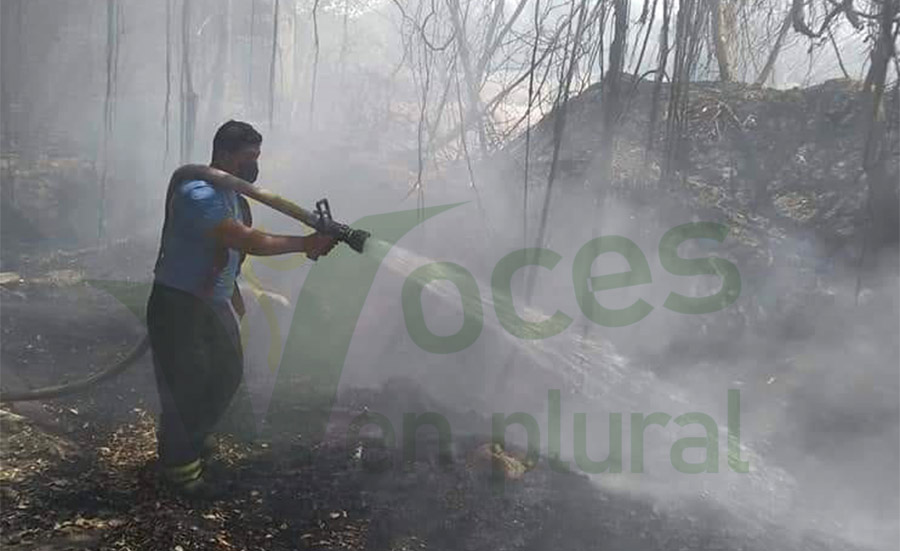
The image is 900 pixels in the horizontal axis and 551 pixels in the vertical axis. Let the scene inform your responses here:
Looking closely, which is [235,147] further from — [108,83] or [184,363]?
[108,83]

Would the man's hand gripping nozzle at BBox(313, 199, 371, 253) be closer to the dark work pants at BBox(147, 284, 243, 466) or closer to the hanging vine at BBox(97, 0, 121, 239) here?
the dark work pants at BBox(147, 284, 243, 466)

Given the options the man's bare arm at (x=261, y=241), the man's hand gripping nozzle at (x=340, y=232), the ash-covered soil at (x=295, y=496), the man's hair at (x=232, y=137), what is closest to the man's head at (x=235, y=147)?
the man's hair at (x=232, y=137)

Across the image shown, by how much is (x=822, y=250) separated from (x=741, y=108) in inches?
102

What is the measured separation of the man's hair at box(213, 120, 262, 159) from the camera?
318cm

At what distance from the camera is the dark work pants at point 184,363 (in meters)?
3.19

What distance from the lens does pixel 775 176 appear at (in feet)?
27.0

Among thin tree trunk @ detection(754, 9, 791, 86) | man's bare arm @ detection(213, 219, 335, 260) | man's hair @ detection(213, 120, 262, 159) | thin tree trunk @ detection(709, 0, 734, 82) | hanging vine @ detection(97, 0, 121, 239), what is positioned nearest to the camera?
man's bare arm @ detection(213, 219, 335, 260)

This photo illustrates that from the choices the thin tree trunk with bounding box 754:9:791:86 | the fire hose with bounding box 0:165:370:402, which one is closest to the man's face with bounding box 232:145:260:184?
the fire hose with bounding box 0:165:370:402

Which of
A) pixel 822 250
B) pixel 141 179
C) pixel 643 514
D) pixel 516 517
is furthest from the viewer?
pixel 141 179

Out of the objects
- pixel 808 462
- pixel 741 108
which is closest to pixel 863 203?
pixel 741 108

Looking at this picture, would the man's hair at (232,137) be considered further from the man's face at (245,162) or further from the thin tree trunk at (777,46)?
the thin tree trunk at (777,46)

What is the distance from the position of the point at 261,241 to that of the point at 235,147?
0.53 metres

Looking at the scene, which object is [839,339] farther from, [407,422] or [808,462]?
[407,422]

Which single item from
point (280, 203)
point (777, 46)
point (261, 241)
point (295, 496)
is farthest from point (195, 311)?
point (777, 46)
